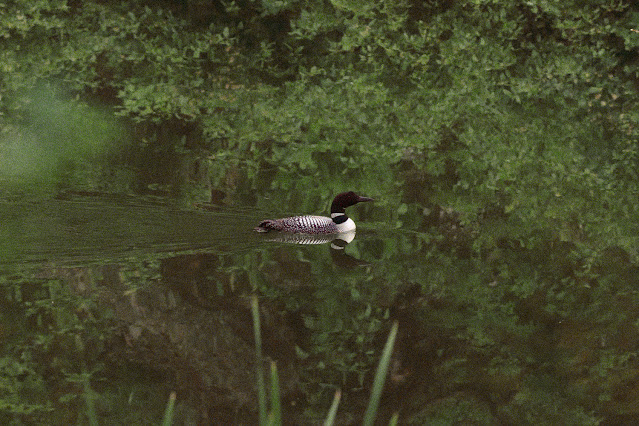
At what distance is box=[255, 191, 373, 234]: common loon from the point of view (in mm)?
9711

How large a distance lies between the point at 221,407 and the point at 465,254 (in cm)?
354

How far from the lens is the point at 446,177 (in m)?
11.7

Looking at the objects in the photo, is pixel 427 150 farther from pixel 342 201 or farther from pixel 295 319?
pixel 295 319

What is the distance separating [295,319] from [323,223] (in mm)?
2134

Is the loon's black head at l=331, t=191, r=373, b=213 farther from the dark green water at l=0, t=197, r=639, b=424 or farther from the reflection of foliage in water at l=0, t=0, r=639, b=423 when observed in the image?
the reflection of foliage in water at l=0, t=0, r=639, b=423

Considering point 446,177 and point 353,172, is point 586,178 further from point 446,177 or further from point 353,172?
point 353,172

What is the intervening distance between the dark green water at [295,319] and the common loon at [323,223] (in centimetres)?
14

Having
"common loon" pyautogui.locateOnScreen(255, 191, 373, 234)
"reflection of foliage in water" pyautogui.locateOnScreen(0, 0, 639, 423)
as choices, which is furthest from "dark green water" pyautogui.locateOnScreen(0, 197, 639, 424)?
"common loon" pyautogui.locateOnScreen(255, 191, 373, 234)

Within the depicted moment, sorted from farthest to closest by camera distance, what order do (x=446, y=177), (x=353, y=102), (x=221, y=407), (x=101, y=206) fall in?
(x=353, y=102)
(x=446, y=177)
(x=101, y=206)
(x=221, y=407)

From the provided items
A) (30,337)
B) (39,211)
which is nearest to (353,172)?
(39,211)

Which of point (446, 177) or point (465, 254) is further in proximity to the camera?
point (446, 177)

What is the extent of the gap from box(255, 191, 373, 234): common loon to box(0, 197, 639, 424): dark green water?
0.14m

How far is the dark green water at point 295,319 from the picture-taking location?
21.9 ft

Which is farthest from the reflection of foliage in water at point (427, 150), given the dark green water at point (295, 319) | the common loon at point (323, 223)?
the common loon at point (323, 223)
